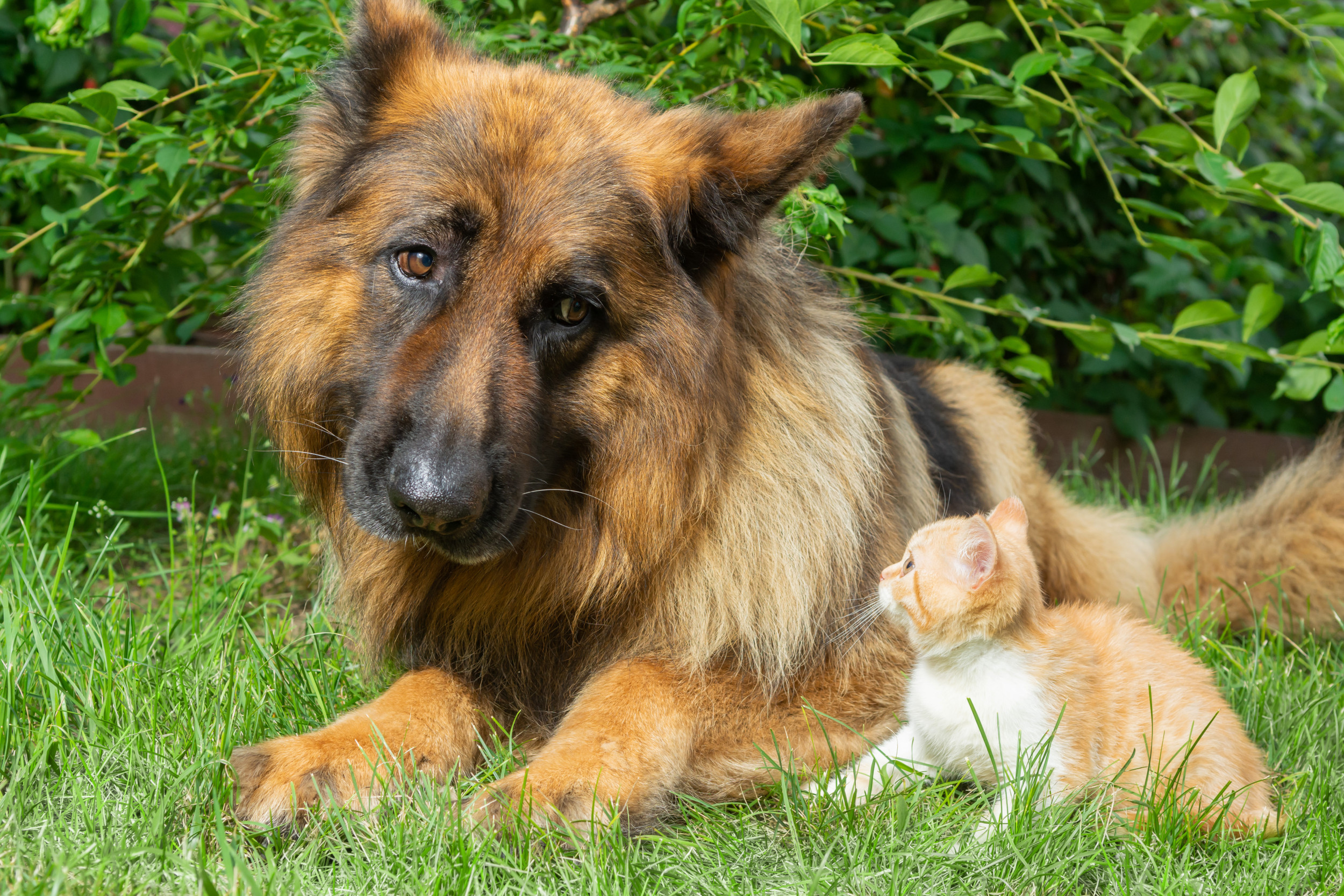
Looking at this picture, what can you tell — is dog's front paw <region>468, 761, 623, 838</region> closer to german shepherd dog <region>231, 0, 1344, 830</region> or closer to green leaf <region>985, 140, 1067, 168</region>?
german shepherd dog <region>231, 0, 1344, 830</region>

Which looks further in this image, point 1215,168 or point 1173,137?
point 1173,137

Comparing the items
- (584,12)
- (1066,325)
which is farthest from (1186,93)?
(584,12)

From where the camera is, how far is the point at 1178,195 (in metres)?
4.85

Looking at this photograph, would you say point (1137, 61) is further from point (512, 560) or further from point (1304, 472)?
point (512, 560)

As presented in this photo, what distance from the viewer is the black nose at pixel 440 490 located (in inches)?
80.5

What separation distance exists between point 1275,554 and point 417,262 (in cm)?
285

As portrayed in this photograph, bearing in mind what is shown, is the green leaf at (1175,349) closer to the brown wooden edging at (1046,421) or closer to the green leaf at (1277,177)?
the green leaf at (1277,177)

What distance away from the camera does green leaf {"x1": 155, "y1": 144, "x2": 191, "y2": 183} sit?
3078mm

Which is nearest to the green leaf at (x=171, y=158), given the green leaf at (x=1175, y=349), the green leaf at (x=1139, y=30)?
the green leaf at (x=1139, y=30)

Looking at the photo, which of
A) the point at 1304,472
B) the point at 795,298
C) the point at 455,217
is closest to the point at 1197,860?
the point at 795,298

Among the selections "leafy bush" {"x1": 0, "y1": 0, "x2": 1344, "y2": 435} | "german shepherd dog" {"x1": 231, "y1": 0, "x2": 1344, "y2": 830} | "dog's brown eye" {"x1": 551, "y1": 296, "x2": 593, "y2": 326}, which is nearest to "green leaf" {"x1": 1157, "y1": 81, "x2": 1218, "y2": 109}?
"leafy bush" {"x1": 0, "y1": 0, "x2": 1344, "y2": 435}

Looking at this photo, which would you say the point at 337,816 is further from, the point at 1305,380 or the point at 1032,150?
the point at 1305,380

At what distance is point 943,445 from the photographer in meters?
3.30

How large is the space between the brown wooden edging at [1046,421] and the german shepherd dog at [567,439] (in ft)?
7.61
